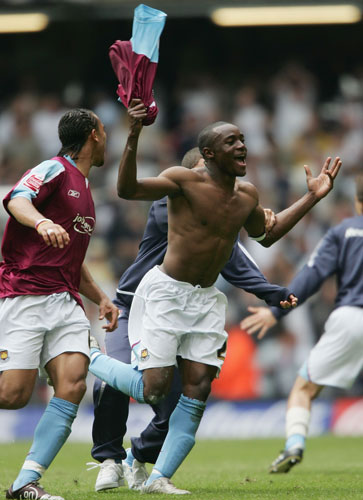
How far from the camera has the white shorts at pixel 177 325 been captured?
6.04 meters

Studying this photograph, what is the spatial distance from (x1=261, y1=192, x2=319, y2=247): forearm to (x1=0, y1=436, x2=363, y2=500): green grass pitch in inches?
66.9

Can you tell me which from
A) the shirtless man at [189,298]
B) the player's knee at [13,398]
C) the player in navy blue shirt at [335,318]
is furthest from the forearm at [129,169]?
the player in navy blue shirt at [335,318]

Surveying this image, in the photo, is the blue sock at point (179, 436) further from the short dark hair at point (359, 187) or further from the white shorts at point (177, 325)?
the short dark hair at point (359, 187)

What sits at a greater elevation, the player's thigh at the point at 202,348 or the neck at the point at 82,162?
the neck at the point at 82,162

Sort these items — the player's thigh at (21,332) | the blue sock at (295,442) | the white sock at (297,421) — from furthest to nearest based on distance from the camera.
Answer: the white sock at (297,421) → the blue sock at (295,442) → the player's thigh at (21,332)

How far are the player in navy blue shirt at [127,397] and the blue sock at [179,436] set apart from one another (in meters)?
0.74

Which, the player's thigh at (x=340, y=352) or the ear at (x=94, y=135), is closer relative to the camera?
the ear at (x=94, y=135)

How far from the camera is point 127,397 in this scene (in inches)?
271

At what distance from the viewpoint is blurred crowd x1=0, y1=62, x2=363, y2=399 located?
547 inches

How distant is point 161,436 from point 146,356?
105 centimetres

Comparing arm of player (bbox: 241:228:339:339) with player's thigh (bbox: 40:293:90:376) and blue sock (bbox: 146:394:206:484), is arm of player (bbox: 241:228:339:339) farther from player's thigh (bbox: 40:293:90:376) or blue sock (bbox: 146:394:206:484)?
player's thigh (bbox: 40:293:90:376)

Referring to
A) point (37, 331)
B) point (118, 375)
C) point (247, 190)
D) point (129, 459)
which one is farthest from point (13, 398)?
point (247, 190)

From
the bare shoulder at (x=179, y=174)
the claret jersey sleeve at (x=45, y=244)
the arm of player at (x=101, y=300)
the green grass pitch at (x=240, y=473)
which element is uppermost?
the bare shoulder at (x=179, y=174)

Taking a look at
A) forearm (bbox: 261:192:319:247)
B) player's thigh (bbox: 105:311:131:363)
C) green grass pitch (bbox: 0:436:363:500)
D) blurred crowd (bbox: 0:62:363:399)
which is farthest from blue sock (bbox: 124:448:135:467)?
blurred crowd (bbox: 0:62:363:399)
